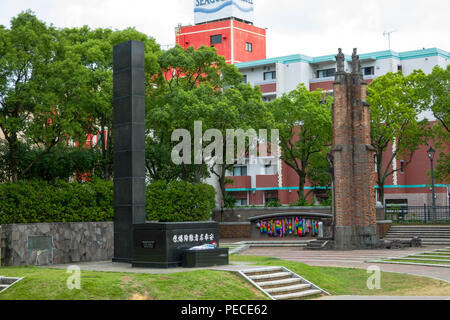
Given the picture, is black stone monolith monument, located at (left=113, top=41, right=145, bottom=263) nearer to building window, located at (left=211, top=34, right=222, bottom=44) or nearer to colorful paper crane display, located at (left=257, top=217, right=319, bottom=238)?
colorful paper crane display, located at (left=257, top=217, right=319, bottom=238)

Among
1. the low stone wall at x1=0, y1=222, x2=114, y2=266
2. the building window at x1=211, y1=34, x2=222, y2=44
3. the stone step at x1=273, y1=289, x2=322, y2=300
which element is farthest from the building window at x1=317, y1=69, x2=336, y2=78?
the stone step at x1=273, y1=289, x2=322, y2=300

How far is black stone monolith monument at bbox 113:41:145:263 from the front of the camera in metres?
22.8

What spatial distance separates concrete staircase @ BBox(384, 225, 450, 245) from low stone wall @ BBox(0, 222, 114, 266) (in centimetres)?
1867

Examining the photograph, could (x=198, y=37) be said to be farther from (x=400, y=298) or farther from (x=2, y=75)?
(x=400, y=298)

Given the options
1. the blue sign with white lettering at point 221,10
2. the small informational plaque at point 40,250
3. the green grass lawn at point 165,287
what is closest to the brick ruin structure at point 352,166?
the green grass lawn at point 165,287

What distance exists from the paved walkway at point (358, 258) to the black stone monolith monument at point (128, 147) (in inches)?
314

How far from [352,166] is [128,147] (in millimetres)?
16187

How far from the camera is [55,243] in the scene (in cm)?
2680

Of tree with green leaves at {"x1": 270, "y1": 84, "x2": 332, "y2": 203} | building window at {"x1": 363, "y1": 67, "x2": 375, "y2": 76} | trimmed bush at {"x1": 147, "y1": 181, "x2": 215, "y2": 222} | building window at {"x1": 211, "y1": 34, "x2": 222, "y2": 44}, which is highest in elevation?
building window at {"x1": 211, "y1": 34, "x2": 222, "y2": 44}

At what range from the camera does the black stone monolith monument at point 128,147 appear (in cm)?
2280

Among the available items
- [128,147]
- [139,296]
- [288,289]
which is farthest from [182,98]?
[139,296]

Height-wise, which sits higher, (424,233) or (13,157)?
(13,157)

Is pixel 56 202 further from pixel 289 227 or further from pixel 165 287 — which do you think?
pixel 289 227

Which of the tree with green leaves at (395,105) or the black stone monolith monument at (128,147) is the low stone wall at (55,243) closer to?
the black stone monolith monument at (128,147)
